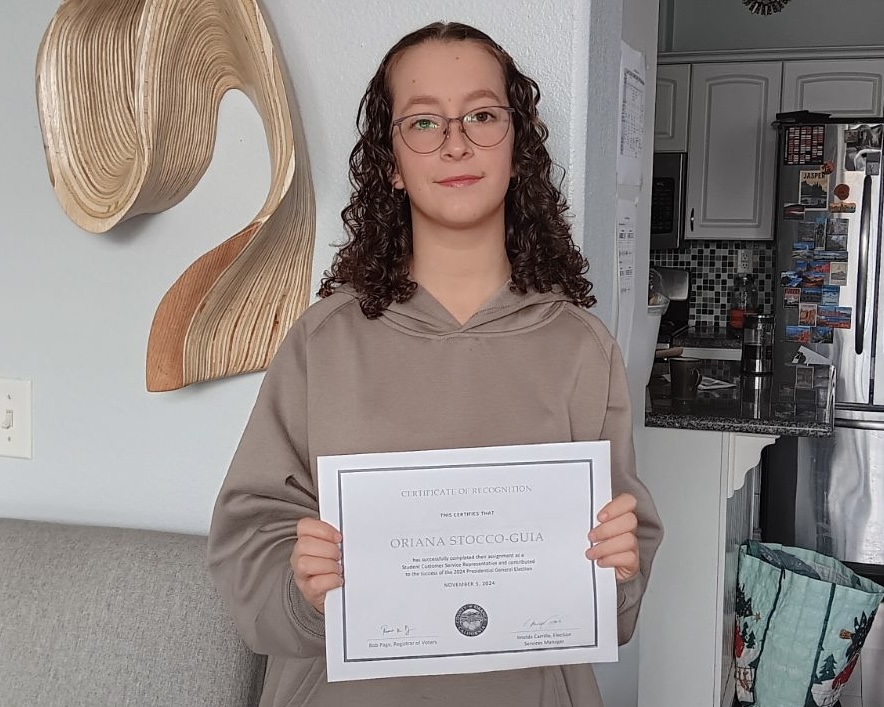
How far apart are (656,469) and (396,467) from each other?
1605 millimetres

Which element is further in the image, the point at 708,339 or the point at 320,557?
the point at 708,339

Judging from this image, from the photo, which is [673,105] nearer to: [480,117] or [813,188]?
[813,188]

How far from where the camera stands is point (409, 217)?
110 cm

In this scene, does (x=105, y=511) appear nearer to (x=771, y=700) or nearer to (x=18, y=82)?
(x=18, y=82)

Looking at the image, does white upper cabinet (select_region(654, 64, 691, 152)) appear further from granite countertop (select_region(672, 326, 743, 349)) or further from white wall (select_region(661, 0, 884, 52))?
granite countertop (select_region(672, 326, 743, 349))

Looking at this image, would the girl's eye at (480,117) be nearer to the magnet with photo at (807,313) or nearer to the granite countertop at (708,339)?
the magnet with photo at (807,313)

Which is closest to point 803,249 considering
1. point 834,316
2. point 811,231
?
point 811,231

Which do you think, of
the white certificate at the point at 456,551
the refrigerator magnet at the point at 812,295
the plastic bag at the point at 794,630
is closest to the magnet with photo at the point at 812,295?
the refrigerator magnet at the point at 812,295

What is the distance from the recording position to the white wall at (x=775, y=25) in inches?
185

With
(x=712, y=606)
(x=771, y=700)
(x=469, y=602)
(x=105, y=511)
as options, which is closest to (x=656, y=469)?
(x=712, y=606)

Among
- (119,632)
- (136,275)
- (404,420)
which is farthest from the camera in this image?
(136,275)

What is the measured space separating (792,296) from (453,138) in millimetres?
3503

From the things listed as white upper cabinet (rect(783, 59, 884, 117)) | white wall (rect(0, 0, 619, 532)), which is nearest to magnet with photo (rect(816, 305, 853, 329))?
white upper cabinet (rect(783, 59, 884, 117))

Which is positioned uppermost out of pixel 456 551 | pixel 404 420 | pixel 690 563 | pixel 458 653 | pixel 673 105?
pixel 673 105
